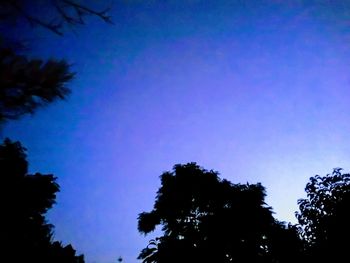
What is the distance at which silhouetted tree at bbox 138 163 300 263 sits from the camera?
19.8m

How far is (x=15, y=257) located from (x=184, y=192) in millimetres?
13047

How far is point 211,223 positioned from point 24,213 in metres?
13.2

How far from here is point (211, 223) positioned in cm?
2088

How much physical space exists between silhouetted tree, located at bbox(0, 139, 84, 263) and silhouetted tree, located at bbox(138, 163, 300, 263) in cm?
695

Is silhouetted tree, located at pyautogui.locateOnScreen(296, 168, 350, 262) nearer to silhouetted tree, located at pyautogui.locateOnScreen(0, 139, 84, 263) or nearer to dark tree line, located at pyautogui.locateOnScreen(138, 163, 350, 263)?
dark tree line, located at pyautogui.locateOnScreen(138, 163, 350, 263)

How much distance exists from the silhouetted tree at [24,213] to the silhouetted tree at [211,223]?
6.95m

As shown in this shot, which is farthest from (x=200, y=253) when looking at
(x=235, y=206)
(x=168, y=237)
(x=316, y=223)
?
(x=316, y=223)

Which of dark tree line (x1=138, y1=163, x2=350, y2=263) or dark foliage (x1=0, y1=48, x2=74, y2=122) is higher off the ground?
dark tree line (x1=138, y1=163, x2=350, y2=263)

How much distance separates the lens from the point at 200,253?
63.6 feet

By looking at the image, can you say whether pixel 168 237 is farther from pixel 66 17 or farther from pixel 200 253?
pixel 66 17

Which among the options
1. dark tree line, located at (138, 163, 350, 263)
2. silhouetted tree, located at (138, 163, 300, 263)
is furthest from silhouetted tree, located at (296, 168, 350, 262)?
silhouetted tree, located at (138, 163, 300, 263)

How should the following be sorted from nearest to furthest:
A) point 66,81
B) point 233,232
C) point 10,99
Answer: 1. point 10,99
2. point 66,81
3. point 233,232

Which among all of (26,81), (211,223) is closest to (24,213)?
(211,223)

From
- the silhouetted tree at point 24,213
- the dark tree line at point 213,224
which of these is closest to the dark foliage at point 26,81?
the silhouetted tree at point 24,213
